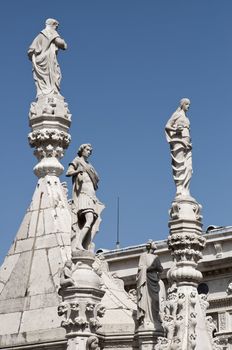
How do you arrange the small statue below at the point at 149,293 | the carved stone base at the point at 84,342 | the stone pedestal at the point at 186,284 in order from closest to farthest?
1. the carved stone base at the point at 84,342
2. the small statue below at the point at 149,293
3. the stone pedestal at the point at 186,284

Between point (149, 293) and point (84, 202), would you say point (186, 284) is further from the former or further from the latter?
point (84, 202)

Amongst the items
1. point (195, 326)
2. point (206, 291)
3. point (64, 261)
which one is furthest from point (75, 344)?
point (206, 291)

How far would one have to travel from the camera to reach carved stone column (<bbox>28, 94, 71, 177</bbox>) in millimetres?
16516

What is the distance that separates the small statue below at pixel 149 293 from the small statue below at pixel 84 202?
1.67 metres

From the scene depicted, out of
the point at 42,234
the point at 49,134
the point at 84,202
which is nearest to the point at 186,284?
the point at 42,234

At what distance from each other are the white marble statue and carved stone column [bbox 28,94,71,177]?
1.30 feet

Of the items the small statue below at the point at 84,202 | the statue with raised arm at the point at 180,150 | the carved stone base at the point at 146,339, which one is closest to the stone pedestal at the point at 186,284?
the statue with raised arm at the point at 180,150

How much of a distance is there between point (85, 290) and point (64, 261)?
1752mm

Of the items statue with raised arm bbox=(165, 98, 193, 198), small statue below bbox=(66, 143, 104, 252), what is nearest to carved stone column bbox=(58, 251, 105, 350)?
small statue below bbox=(66, 143, 104, 252)

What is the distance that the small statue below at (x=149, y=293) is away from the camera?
1505cm

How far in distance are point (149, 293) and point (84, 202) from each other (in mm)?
2282

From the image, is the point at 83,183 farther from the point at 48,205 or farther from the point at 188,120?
the point at 188,120

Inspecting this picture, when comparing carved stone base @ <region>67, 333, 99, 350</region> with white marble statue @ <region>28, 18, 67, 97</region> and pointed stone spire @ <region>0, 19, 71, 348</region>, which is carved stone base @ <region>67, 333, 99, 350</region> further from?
white marble statue @ <region>28, 18, 67, 97</region>

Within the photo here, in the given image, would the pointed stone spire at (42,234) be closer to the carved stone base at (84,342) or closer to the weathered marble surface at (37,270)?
the weathered marble surface at (37,270)
